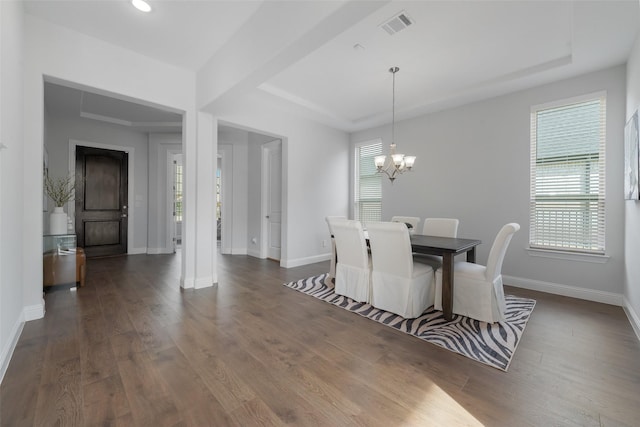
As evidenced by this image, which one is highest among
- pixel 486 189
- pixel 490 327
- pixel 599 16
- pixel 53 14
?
pixel 53 14

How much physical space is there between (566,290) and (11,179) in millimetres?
5799

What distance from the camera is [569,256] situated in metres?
3.43

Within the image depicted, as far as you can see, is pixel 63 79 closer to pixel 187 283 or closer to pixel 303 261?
pixel 187 283

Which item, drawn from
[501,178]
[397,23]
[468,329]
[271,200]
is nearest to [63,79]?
[397,23]

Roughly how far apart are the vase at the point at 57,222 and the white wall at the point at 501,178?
198 inches

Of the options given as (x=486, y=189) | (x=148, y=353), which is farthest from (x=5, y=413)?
(x=486, y=189)

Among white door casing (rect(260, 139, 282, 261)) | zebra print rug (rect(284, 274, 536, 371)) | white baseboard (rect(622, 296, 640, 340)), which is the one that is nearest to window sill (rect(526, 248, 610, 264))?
white baseboard (rect(622, 296, 640, 340))

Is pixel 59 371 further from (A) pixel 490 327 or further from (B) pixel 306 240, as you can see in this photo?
(B) pixel 306 240

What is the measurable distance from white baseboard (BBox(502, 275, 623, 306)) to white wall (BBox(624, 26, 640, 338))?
0.59 ft

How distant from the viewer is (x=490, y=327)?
2500 mm

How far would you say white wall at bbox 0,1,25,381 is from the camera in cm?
181

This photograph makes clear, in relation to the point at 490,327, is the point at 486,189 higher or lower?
higher

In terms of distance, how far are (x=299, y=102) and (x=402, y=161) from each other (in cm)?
210

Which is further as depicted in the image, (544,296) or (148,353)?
(544,296)
